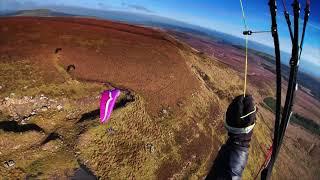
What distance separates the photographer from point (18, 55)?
57.9 ft

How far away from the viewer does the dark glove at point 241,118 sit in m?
4.03

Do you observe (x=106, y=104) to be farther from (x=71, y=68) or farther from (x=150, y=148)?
(x=71, y=68)

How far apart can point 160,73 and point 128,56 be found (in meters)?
2.37

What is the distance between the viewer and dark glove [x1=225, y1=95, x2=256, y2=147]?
403 centimetres

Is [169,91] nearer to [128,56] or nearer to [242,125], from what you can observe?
[128,56]

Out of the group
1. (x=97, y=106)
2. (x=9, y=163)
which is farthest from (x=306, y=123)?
(x=9, y=163)

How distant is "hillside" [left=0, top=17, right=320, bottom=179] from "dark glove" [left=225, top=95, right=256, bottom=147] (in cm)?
1208

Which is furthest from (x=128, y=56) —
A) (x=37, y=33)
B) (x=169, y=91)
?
(x=37, y=33)

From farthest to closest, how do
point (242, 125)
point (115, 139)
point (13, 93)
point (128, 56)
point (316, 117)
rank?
point (316, 117), point (128, 56), point (115, 139), point (13, 93), point (242, 125)

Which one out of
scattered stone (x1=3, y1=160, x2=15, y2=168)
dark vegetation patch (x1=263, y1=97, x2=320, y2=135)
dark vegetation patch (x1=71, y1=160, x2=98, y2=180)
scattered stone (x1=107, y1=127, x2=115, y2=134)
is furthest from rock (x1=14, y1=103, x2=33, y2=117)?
dark vegetation patch (x1=263, y1=97, x2=320, y2=135)

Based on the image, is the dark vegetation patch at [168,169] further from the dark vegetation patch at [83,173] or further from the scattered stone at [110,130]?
the dark vegetation patch at [83,173]

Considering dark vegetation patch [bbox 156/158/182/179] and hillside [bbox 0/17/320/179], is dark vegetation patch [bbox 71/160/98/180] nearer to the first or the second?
hillside [bbox 0/17/320/179]

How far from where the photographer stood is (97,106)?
704 inches

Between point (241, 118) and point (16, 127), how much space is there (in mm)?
13607
